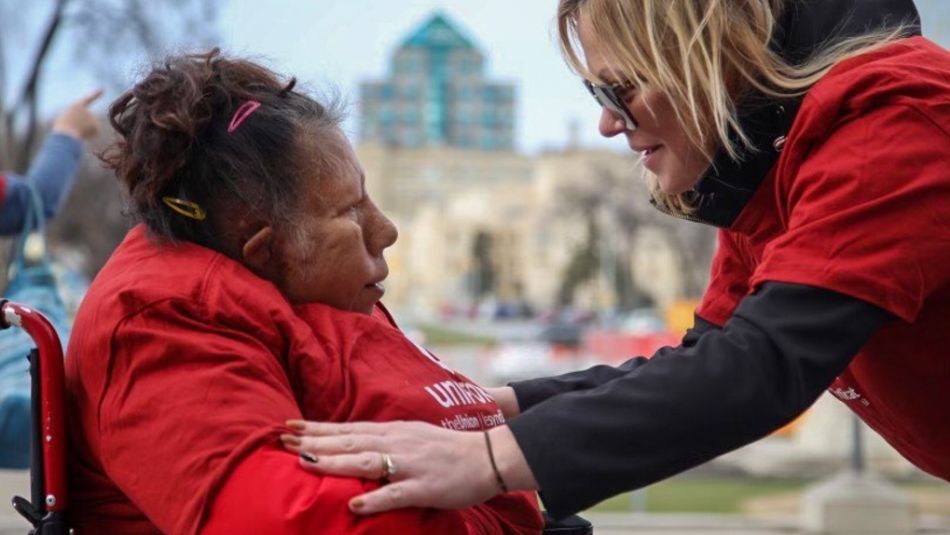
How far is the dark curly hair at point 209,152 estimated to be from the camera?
2.11m

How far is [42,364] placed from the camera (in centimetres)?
208

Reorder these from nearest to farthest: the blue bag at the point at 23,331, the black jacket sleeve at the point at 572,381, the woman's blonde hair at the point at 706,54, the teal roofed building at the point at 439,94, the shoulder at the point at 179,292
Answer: the shoulder at the point at 179,292 → the woman's blonde hair at the point at 706,54 → the black jacket sleeve at the point at 572,381 → the blue bag at the point at 23,331 → the teal roofed building at the point at 439,94

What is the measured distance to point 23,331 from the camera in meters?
3.17

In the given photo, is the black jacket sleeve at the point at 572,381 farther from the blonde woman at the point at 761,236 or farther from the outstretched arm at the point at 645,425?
the outstretched arm at the point at 645,425

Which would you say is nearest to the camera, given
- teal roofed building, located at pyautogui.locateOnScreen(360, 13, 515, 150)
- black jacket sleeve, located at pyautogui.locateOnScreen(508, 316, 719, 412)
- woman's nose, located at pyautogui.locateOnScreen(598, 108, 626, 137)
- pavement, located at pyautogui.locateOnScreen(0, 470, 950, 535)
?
woman's nose, located at pyautogui.locateOnScreen(598, 108, 626, 137)

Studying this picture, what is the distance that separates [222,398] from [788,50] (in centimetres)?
105

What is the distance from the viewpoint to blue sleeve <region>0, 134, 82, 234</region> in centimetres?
465

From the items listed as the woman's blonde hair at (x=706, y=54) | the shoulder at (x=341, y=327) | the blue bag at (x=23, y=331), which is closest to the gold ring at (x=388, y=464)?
the shoulder at (x=341, y=327)

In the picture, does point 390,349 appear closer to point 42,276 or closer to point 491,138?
point 42,276

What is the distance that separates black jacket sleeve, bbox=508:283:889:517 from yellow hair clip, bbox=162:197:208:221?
56cm

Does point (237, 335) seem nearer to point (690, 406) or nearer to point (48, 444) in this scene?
point (48, 444)

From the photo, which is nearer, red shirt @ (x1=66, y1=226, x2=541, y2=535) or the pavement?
red shirt @ (x1=66, y1=226, x2=541, y2=535)

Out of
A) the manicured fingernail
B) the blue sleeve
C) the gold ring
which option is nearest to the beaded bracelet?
the gold ring

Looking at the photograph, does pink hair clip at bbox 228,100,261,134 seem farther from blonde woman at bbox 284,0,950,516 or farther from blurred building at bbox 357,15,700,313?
blurred building at bbox 357,15,700,313
